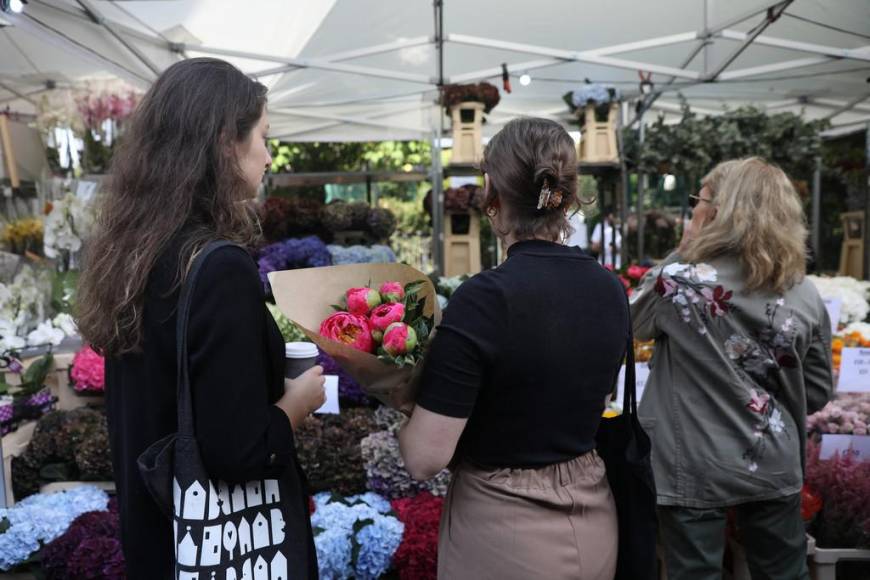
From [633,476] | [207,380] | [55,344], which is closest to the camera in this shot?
[207,380]

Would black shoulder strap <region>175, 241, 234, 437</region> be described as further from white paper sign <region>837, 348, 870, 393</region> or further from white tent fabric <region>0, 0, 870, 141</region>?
white paper sign <region>837, 348, 870, 393</region>

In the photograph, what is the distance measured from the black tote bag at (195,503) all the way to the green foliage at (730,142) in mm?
4070

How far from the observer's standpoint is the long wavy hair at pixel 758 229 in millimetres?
1779

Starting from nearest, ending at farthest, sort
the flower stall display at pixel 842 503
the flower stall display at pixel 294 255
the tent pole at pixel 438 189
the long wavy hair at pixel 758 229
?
the long wavy hair at pixel 758 229, the flower stall display at pixel 842 503, the flower stall display at pixel 294 255, the tent pole at pixel 438 189

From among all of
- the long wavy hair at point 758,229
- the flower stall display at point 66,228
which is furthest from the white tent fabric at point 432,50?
the long wavy hair at point 758,229

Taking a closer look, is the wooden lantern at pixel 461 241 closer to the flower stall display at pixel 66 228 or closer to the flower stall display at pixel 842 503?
the flower stall display at pixel 66 228

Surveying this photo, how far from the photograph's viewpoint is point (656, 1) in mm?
4727

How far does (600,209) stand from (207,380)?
15.8ft

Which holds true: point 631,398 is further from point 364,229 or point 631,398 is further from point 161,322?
point 364,229

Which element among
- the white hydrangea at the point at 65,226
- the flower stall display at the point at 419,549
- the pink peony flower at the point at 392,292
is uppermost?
the white hydrangea at the point at 65,226

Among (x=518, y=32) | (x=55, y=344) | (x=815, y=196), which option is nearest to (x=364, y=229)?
(x=55, y=344)

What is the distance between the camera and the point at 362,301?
47.6 inches

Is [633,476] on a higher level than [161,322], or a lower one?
lower

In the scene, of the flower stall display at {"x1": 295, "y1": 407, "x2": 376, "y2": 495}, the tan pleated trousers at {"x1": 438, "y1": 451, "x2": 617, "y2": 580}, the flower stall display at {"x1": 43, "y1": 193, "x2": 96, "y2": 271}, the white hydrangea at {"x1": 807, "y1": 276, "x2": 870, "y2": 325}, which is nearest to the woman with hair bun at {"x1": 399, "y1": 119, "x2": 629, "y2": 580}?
the tan pleated trousers at {"x1": 438, "y1": 451, "x2": 617, "y2": 580}
